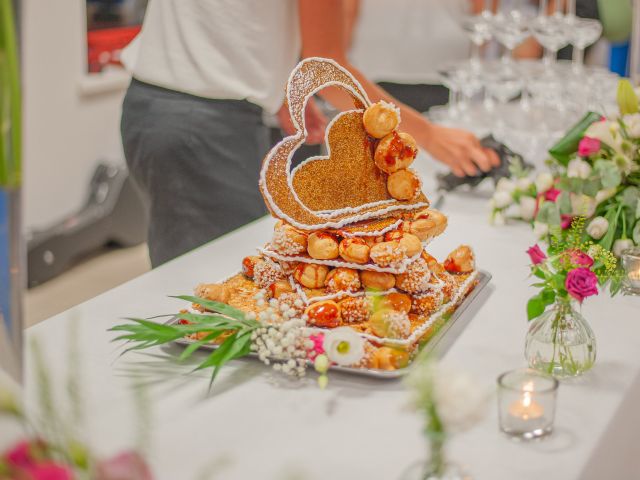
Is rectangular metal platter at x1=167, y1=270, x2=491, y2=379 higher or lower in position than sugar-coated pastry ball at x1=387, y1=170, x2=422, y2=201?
lower

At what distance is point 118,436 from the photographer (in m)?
1.02

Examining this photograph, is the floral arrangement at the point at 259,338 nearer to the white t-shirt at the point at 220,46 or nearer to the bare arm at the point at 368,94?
the bare arm at the point at 368,94

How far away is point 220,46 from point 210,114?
0.14 m

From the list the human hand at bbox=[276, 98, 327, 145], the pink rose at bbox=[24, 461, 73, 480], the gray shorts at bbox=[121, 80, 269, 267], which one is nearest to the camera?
the pink rose at bbox=[24, 461, 73, 480]

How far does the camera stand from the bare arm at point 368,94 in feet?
5.71

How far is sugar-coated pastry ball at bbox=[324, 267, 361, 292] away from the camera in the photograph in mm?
1290

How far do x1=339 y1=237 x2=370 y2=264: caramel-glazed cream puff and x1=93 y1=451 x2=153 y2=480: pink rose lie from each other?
0.71 metres

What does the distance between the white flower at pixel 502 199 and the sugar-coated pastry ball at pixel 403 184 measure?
1.77ft

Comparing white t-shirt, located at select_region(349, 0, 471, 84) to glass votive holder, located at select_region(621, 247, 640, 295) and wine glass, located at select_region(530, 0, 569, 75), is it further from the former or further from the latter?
glass votive holder, located at select_region(621, 247, 640, 295)

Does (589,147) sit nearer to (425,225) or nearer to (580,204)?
(580,204)

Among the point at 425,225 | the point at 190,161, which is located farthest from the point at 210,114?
the point at 425,225

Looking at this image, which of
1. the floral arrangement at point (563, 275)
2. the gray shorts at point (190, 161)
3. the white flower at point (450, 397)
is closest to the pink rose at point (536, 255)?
the floral arrangement at point (563, 275)

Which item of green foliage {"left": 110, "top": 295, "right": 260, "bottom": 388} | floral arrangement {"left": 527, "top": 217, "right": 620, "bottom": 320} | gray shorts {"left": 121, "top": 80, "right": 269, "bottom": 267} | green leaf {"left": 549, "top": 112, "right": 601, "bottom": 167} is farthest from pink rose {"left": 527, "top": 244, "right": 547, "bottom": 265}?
gray shorts {"left": 121, "top": 80, "right": 269, "bottom": 267}

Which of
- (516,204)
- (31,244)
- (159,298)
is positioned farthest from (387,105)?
(31,244)
